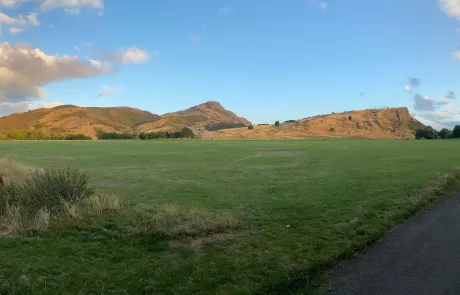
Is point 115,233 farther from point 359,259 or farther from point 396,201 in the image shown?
point 396,201

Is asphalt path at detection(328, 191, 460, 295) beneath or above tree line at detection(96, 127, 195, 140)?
beneath

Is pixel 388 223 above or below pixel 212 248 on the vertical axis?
above

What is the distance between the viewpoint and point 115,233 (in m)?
11.8

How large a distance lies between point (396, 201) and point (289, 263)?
928 centimetres

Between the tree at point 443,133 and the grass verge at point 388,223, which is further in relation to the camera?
the tree at point 443,133

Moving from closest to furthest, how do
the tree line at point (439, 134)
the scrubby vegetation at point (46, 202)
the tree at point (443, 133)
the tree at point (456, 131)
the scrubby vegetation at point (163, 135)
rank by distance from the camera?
the scrubby vegetation at point (46, 202), the tree at point (456, 131), the tree line at point (439, 134), the scrubby vegetation at point (163, 135), the tree at point (443, 133)

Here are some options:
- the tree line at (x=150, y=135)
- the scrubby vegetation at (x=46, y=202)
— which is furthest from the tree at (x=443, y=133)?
Answer: the scrubby vegetation at (x=46, y=202)

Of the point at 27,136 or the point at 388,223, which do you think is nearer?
the point at 388,223

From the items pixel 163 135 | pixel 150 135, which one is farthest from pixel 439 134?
pixel 150 135

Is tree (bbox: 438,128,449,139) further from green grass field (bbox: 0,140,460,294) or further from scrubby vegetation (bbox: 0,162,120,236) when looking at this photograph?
scrubby vegetation (bbox: 0,162,120,236)

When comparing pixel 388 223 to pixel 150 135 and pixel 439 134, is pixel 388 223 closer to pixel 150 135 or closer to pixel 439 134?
pixel 150 135

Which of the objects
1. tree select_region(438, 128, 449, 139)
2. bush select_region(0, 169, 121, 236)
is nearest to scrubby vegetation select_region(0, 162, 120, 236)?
bush select_region(0, 169, 121, 236)

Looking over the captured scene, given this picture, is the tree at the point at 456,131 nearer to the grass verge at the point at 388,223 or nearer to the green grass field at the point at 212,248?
the grass verge at the point at 388,223

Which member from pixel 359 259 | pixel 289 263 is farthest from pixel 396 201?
pixel 289 263
